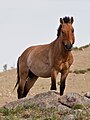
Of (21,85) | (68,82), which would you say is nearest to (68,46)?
(21,85)

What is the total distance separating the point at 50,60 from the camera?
13.1 meters

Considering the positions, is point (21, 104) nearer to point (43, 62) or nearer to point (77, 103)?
point (77, 103)

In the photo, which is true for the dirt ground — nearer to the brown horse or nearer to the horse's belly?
the brown horse

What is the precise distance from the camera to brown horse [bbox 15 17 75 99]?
12461 mm

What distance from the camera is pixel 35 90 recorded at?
21.2m

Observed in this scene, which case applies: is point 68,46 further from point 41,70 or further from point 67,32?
point 41,70

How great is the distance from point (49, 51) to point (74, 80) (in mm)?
9223

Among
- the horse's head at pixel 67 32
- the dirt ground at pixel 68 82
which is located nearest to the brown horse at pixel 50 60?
the horse's head at pixel 67 32

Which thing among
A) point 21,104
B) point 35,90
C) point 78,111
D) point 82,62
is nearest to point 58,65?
point 21,104

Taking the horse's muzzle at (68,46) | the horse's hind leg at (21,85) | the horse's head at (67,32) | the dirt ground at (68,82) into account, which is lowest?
the dirt ground at (68,82)

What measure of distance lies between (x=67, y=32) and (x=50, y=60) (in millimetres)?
1183

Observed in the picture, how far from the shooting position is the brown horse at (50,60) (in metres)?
12.5

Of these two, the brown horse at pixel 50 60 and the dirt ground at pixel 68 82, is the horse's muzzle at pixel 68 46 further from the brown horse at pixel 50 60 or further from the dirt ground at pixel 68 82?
the dirt ground at pixel 68 82

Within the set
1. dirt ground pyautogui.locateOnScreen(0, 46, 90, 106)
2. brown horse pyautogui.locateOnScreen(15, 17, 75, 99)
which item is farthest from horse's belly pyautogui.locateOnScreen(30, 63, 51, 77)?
dirt ground pyautogui.locateOnScreen(0, 46, 90, 106)
